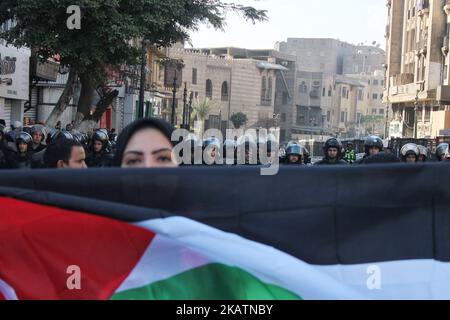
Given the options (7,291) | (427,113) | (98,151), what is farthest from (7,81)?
(427,113)

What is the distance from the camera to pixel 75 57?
16.6 metres

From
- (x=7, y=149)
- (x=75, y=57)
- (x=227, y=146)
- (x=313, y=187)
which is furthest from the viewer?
(x=75, y=57)

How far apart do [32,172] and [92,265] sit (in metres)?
0.48

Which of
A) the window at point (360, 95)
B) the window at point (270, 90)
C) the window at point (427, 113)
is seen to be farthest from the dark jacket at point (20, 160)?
the window at point (360, 95)

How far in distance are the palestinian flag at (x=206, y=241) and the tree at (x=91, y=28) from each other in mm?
13134

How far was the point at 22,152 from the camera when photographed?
433 inches

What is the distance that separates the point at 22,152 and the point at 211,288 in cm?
865

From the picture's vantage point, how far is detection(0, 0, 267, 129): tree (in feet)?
52.1

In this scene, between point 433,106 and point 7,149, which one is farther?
point 433,106

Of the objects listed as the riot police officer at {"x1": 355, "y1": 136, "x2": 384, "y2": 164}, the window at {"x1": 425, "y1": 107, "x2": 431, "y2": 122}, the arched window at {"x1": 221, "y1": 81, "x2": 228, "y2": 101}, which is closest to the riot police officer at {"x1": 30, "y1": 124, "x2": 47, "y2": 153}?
the riot police officer at {"x1": 355, "y1": 136, "x2": 384, "y2": 164}

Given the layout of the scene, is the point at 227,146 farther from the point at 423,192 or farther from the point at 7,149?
the point at 423,192

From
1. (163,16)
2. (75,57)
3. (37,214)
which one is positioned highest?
(163,16)

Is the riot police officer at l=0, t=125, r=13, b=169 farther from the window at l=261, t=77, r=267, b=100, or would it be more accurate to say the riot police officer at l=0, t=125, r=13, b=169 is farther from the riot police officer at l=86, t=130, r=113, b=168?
the window at l=261, t=77, r=267, b=100

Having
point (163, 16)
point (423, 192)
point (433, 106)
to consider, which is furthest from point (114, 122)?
point (423, 192)
